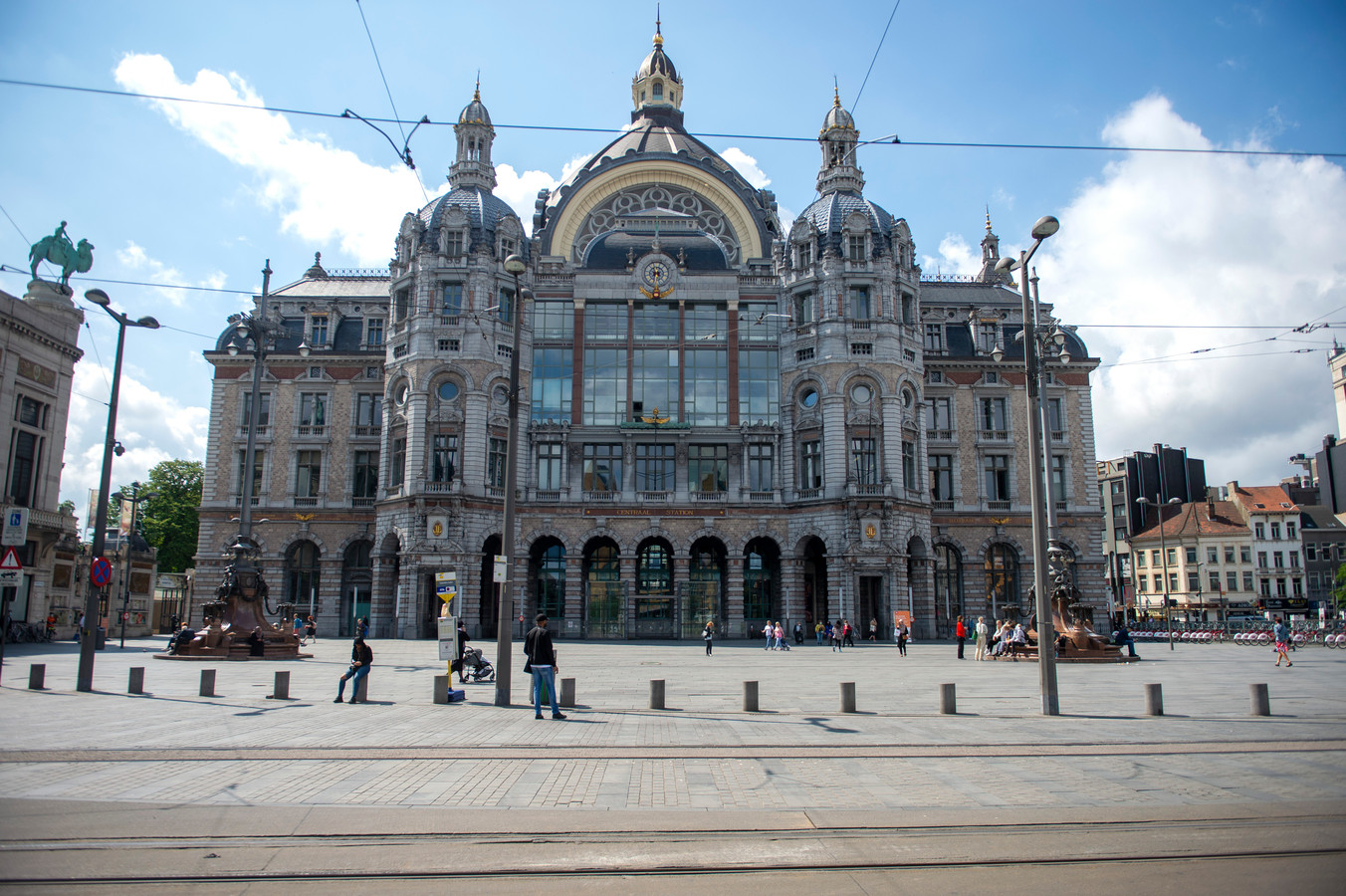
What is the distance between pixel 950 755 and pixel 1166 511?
293 feet

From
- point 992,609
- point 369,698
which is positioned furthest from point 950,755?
point 992,609

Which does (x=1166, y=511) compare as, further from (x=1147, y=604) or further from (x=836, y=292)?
(x=836, y=292)

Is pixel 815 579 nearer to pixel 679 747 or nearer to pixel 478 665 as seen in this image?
pixel 478 665

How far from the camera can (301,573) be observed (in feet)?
179

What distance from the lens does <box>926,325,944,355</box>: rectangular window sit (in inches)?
2361

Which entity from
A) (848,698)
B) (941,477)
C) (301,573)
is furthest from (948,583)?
(301,573)

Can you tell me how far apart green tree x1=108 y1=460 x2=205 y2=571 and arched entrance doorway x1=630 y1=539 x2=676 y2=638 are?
4122cm

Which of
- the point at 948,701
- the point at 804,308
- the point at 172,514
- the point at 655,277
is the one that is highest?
the point at 655,277

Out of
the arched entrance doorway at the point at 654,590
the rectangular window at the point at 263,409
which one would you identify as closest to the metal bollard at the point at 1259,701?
the arched entrance doorway at the point at 654,590

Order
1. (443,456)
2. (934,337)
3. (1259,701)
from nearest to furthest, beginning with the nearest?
(1259,701) < (443,456) < (934,337)

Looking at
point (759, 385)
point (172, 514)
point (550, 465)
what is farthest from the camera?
point (172, 514)

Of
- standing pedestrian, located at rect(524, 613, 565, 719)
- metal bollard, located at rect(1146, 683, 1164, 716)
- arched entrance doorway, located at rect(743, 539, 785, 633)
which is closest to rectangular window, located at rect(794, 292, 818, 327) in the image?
arched entrance doorway, located at rect(743, 539, 785, 633)

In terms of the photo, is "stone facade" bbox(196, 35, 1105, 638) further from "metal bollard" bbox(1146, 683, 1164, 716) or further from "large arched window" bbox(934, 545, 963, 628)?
"metal bollard" bbox(1146, 683, 1164, 716)

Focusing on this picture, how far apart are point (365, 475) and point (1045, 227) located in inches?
1867
